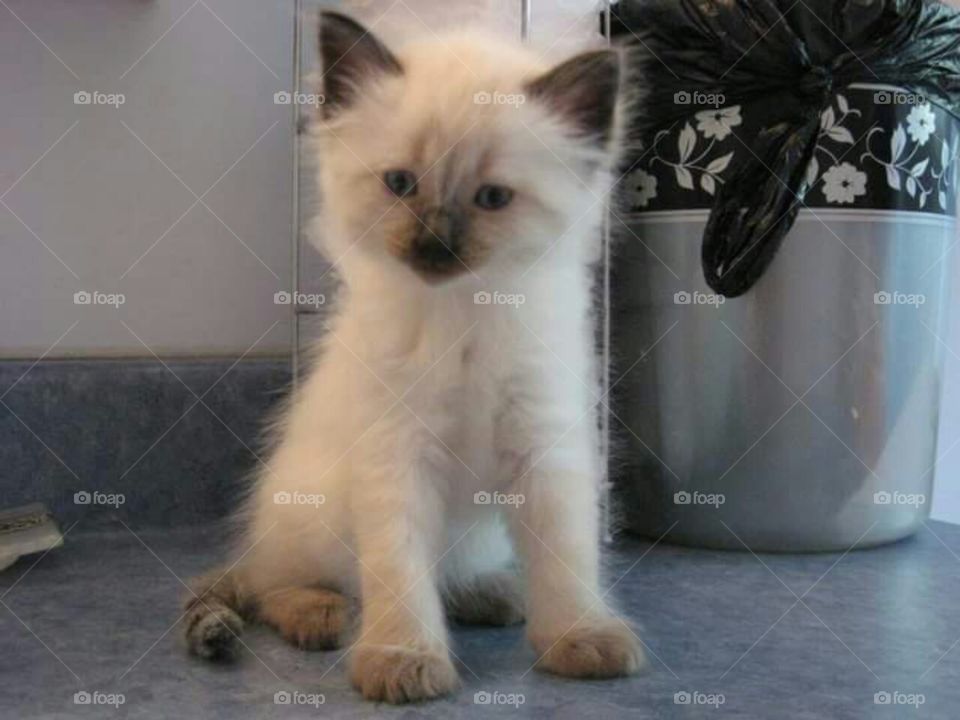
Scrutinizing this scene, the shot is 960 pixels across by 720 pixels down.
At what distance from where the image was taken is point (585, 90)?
970 millimetres

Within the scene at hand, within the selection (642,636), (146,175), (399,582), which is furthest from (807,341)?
(146,175)

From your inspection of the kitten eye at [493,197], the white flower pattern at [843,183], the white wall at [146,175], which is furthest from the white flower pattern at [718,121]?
the white wall at [146,175]

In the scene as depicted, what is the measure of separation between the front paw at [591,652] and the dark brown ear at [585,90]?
50cm

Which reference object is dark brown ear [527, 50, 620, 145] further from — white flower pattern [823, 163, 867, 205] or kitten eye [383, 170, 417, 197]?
white flower pattern [823, 163, 867, 205]

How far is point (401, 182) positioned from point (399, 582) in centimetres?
38

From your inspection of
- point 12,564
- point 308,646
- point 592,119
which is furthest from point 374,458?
point 12,564

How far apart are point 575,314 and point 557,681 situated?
382 millimetres

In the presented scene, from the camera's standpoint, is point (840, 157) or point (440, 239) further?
point (840, 157)

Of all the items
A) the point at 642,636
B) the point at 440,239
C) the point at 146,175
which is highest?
the point at 146,175

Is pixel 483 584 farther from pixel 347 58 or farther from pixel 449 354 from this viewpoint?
pixel 347 58

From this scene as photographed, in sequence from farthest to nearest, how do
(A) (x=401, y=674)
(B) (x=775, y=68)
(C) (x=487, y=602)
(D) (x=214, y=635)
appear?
(B) (x=775, y=68)
(C) (x=487, y=602)
(D) (x=214, y=635)
(A) (x=401, y=674)

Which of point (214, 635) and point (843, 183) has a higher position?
point (843, 183)

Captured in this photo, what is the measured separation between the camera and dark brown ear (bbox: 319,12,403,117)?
0.95 m

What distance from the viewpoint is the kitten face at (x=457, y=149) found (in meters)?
0.91
